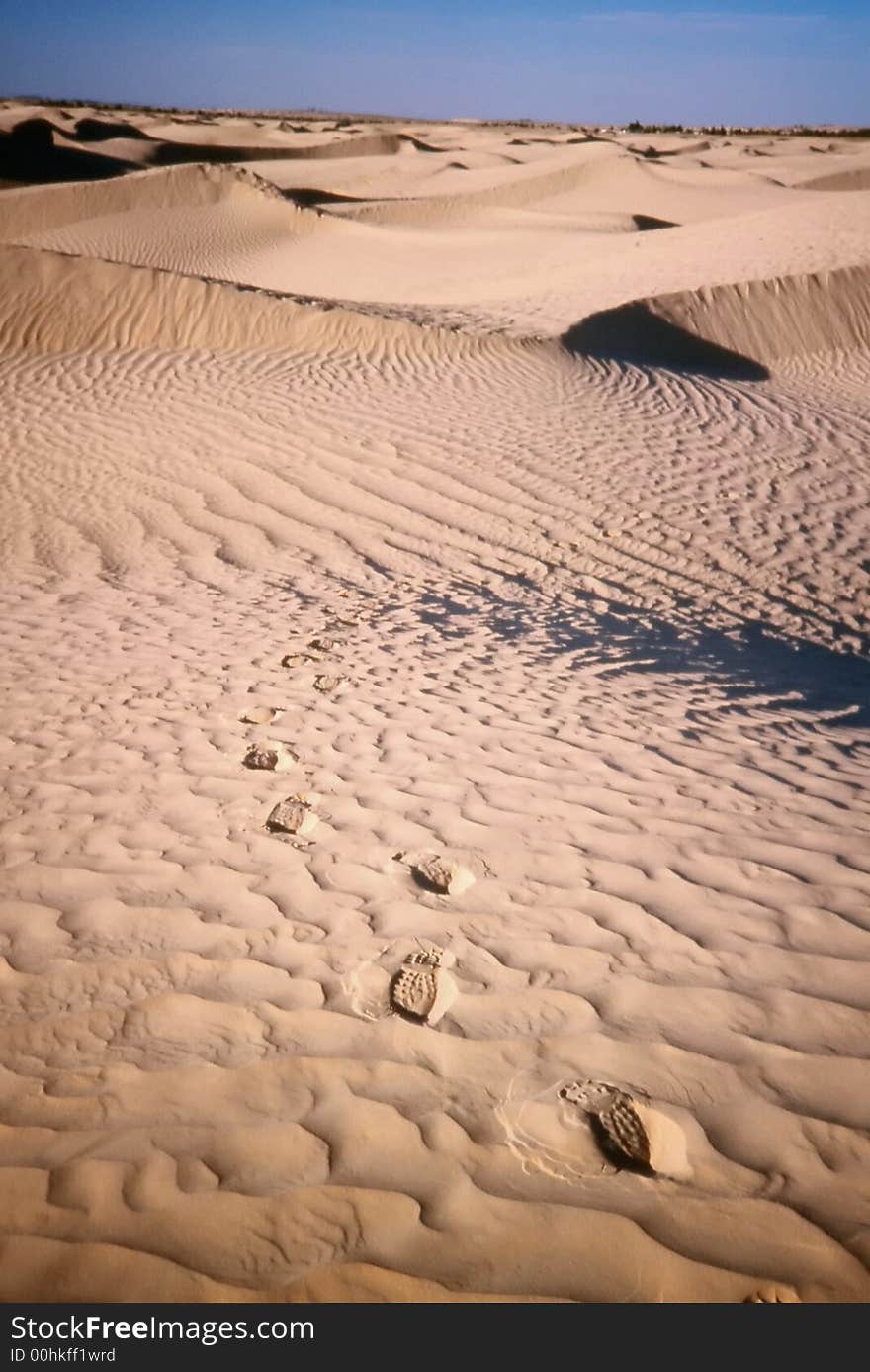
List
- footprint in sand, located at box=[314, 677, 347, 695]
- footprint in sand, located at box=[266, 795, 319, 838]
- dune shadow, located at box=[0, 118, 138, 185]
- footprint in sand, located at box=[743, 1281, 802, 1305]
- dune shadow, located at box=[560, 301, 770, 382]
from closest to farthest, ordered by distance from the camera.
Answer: footprint in sand, located at box=[743, 1281, 802, 1305] < footprint in sand, located at box=[266, 795, 319, 838] < footprint in sand, located at box=[314, 677, 347, 695] < dune shadow, located at box=[560, 301, 770, 382] < dune shadow, located at box=[0, 118, 138, 185]

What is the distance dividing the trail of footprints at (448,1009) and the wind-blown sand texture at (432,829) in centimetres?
1

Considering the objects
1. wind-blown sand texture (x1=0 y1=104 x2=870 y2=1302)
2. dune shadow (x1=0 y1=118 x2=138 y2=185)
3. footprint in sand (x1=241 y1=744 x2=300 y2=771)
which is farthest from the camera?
dune shadow (x1=0 y1=118 x2=138 y2=185)

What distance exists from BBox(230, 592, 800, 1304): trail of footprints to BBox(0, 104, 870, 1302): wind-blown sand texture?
0.01m

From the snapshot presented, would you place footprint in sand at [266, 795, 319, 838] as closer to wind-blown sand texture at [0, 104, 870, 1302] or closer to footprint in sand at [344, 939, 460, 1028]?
wind-blown sand texture at [0, 104, 870, 1302]

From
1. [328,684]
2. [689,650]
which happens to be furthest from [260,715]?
[689,650]

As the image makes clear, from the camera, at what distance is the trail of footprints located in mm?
2121

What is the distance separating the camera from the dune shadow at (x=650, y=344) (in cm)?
1147

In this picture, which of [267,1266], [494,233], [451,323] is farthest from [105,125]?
[267,1266]

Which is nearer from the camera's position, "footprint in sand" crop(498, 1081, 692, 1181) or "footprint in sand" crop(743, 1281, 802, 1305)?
"footprint in sand" crop(743, 1281, 802, 1305)

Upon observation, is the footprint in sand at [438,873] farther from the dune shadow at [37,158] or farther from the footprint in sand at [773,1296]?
the dune shadow at [37,158]

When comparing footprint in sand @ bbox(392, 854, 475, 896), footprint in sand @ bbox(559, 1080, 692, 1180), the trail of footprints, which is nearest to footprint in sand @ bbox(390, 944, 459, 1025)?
the trail of footprints

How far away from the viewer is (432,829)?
3.45m

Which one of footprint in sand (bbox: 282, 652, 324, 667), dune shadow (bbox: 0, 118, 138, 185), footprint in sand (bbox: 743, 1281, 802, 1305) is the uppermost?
dune shadow (bbox: 0, 118, 138, 185)

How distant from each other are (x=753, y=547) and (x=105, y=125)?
147ft
